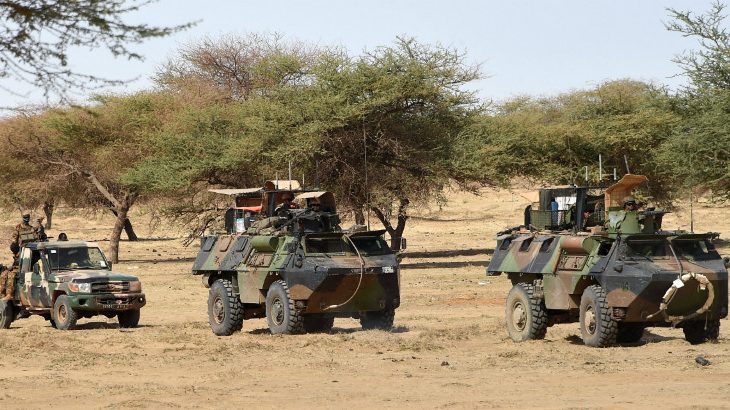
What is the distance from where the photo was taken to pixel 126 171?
44250mm

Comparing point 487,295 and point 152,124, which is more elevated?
point 152,124

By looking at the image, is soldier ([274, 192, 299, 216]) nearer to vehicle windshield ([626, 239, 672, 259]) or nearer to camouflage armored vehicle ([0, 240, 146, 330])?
camouflage armored vehicle ([0, 240, 146, 330])

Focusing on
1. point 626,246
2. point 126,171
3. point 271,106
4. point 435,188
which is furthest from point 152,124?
point 626,246

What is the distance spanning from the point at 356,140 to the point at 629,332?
23.6 metres

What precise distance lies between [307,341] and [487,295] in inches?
399

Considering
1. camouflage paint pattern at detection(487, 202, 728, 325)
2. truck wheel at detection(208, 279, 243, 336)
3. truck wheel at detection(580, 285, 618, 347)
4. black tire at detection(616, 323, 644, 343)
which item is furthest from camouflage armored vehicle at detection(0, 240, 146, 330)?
black tire at detection(616, 323, 644, 343)

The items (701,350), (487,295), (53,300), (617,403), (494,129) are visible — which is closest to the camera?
(617,403)

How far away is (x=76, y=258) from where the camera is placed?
21969mm

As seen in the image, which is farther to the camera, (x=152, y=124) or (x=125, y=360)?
(x=152, y=124)

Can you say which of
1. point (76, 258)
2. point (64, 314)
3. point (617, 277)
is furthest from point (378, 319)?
point (76, 258)

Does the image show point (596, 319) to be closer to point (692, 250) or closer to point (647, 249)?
point (647, 249)

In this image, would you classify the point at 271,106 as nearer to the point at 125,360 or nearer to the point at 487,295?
the point at 487,295

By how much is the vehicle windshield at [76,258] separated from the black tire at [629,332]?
935 cm

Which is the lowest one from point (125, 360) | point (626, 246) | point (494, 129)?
point (125, 360)
